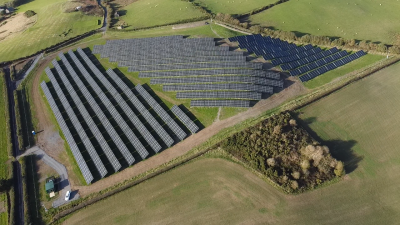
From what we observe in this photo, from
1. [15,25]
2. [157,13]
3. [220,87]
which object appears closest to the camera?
[220,87]

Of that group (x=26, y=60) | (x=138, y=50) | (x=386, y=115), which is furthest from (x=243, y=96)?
(x=26, y=60)

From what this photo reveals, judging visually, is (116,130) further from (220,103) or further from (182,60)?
(182,60)

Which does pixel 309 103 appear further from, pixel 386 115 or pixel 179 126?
pixel 179 126

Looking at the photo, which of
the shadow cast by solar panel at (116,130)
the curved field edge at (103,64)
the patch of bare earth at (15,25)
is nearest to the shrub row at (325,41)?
the curved field edge at (103,64)

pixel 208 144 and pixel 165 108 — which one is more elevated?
pixel 165 108

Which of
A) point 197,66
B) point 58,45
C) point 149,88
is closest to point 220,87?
point 197,66
